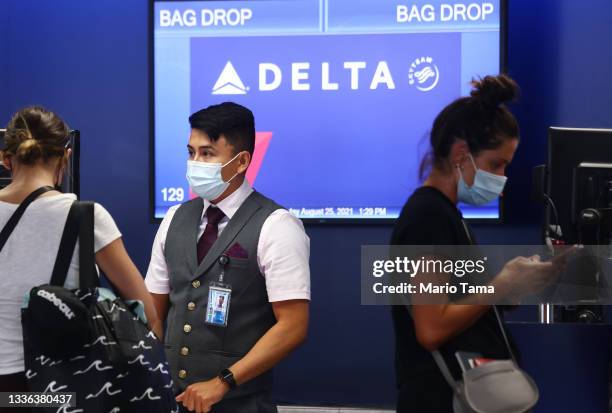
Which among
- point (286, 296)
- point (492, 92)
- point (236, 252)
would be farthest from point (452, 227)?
point (236, 252)

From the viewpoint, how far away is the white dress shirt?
2158mm

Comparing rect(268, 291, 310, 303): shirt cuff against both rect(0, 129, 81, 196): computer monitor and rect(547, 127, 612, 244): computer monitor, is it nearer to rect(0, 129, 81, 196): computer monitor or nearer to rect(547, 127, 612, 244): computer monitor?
rect(0, 129, 81, 196): computer monitor

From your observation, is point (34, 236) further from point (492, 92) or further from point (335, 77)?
point (335, 77)

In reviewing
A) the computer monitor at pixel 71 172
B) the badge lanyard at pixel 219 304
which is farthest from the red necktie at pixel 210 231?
the computer monitor at pixel 71 172

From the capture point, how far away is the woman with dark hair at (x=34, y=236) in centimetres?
177

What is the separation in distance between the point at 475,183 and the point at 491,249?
2442 mm

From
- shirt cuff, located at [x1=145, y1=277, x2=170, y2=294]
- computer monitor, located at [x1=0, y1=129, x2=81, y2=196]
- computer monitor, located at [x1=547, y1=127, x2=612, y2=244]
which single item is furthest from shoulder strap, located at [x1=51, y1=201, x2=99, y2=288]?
computer monitor, located at [x1=547, y1=127, x2=612, y2=244]

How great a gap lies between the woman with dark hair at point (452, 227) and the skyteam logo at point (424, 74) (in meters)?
2.22

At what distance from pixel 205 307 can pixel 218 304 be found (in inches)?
1.6

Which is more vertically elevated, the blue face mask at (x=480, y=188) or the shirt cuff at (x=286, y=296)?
the blue face mask at (x=480, y=188)

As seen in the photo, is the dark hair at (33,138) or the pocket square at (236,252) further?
the pocket square at (236,252)

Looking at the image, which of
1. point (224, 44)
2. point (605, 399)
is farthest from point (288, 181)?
point (605, 399)

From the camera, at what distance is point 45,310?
1.68 meters

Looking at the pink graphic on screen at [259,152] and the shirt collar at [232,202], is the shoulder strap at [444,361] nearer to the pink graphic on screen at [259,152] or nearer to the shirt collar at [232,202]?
the shirt collar at [232,202]
